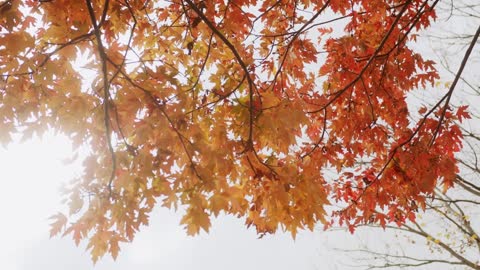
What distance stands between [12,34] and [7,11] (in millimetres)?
286

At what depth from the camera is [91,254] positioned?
3.09m

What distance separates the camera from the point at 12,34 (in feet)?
10.6

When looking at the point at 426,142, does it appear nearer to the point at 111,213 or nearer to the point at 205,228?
the point at 205,228

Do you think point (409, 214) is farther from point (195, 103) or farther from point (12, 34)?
point (12, 34)

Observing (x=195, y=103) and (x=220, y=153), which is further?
(x=195, y=103)

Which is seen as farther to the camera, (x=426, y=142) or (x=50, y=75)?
(x=426, y=142)

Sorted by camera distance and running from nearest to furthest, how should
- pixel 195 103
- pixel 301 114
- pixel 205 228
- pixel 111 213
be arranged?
pixel 205 228 → pixel 111 213 → pixel 301 114 → pixel 195 103

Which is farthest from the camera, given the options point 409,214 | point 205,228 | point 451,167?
point 409,214

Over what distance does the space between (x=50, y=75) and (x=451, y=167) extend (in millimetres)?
3771

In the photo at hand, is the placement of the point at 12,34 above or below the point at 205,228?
above

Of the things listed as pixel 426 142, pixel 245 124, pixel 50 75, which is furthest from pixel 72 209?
pixel 426 142

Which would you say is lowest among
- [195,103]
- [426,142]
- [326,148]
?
[195,103]

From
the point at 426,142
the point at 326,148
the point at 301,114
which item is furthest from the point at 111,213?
the point at 426,142

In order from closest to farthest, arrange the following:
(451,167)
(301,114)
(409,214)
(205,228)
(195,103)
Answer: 1. (205,228)
2. (301,114)
3. (195,103)
4. (451,167)
5. (409,214)
